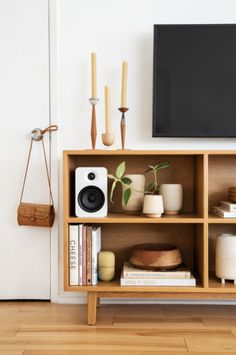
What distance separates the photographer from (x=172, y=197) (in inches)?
76.4

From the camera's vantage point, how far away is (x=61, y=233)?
6.99 ft

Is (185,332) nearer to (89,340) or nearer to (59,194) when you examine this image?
(89,340)

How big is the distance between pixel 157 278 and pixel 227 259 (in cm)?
33

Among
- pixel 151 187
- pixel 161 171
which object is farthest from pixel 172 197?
pixel 161 171

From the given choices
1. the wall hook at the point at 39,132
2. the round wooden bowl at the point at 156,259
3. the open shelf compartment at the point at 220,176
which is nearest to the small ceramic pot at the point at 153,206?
the round wooden bowl at the point at 156,259

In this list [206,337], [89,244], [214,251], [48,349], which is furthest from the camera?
[214,251]

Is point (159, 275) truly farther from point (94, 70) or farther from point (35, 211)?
point (94, 70)

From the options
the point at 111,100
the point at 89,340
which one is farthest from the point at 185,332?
the point at 111,100

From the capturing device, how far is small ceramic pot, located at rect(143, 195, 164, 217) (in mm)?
1838

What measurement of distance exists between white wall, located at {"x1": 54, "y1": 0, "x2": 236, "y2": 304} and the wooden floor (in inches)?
32.8

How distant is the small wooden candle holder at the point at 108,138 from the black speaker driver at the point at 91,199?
0.24 metres

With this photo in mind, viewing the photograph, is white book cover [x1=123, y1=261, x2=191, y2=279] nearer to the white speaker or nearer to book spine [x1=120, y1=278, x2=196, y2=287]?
book spine [x1=120, y1=278, x2=196, y2=287]

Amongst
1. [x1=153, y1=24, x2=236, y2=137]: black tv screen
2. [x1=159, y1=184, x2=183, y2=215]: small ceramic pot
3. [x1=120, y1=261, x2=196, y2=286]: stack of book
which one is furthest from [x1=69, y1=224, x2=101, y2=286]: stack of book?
[x1=153, y1=24, x2=236, y2=137]: black tv screen

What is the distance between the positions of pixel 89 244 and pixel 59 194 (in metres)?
0.40
